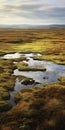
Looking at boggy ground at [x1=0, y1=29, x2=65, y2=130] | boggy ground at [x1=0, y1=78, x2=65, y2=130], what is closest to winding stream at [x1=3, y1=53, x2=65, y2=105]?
boggy ground at [x1=0, y1=29, x2=65, y2=130]

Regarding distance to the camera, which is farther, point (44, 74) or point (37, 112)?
point (44, 74)

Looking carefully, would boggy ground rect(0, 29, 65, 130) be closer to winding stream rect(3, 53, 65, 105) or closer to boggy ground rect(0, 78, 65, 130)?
boggy ground rect(0, 78, 65, 130)

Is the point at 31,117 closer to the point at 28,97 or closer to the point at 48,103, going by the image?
the point at 48,103

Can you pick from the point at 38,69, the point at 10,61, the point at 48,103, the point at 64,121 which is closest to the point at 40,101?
the point at 48,103

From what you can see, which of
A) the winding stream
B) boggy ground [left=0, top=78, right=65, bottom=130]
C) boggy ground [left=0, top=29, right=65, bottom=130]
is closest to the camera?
boggy ground [left=0, top=78, right=65, bottom=130]

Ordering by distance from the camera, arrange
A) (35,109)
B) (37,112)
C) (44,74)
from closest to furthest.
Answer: (37,112) → (35,109) → (44,74)

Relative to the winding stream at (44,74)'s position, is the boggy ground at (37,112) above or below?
above

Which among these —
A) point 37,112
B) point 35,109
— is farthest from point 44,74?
point 37,112

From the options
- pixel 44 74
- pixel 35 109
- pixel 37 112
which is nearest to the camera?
pixel 37 112

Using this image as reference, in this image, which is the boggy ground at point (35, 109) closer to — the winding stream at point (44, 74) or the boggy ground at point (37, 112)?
the boggy ground at point (37, 112)

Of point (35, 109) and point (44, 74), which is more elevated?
point (35, 109)

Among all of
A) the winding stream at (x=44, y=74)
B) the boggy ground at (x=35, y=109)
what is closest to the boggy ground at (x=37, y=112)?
the boggy ground at (x=35, y=109)

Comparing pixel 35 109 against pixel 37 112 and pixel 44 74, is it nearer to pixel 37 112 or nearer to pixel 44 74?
pixel 37 112
